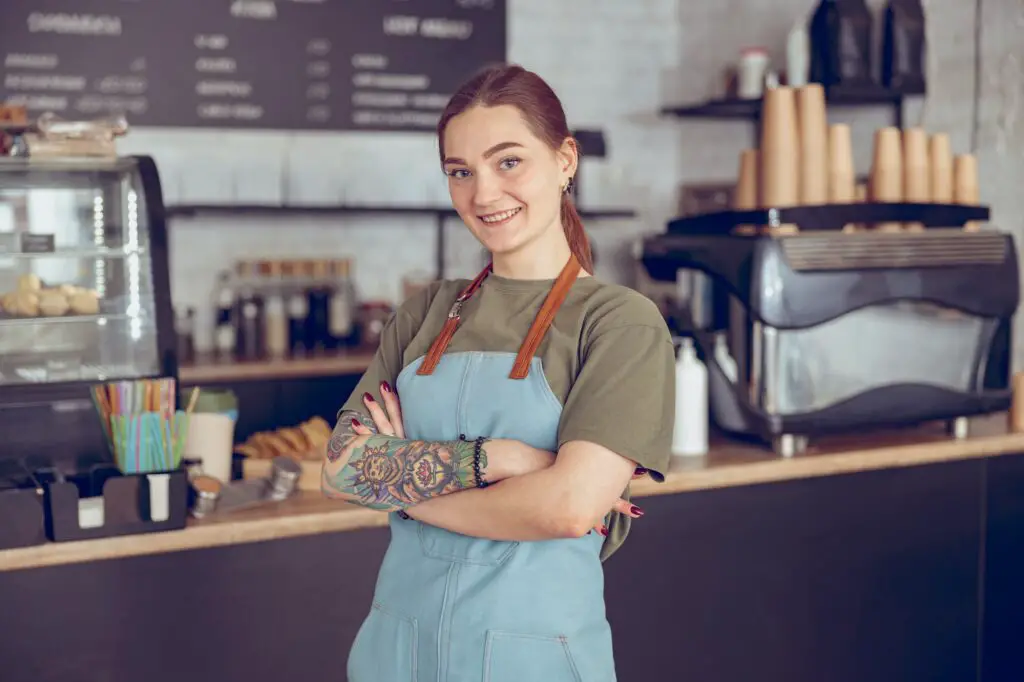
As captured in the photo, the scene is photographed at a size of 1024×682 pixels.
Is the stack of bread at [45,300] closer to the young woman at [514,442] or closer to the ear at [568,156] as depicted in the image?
the young woman at [514,442]

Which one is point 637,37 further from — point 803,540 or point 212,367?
point 803,540

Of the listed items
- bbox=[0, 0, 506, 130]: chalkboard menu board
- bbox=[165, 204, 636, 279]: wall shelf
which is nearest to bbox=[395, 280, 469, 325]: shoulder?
bbox=[165, 204, 636, 279]: wall shelf

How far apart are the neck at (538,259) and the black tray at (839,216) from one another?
3.47 feet

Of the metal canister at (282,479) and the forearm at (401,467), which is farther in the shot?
the metal canister at (282,479)

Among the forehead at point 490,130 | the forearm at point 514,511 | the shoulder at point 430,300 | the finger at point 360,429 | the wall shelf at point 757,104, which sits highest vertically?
the wall shelf at point 757,104

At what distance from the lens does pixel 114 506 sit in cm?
184

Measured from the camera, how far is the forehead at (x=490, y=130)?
137 centimetres

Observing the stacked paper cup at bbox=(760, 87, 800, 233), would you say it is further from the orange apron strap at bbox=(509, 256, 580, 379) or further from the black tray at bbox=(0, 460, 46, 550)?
the black tray at bbox=(0, 460, 46, 550)

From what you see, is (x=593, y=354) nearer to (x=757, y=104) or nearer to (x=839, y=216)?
(x=839, y=216)

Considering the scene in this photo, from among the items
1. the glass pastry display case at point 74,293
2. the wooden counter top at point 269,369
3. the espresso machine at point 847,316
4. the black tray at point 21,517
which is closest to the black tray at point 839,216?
the espresso machine at point 847,316

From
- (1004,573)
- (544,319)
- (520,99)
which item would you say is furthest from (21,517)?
(1004,573)

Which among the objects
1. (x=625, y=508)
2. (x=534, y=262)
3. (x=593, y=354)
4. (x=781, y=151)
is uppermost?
(x=781, y=151)

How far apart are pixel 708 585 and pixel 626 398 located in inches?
44.8

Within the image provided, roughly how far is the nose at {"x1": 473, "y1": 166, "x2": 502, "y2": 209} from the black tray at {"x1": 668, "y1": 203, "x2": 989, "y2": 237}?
1.16m
